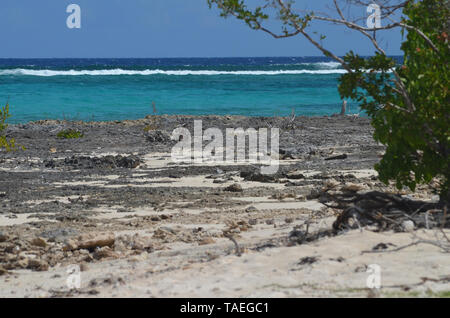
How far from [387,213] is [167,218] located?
9.30 feet

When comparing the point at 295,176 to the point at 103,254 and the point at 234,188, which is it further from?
the point at 103,254

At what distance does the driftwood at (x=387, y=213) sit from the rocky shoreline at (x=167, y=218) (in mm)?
204

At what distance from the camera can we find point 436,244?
5137 mm

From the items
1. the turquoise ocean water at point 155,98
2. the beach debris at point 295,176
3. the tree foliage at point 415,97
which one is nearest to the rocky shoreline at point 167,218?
the beach debris at point 295,176

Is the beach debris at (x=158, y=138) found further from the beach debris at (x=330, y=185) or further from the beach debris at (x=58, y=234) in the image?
the beach debris at (x=58, y=234)

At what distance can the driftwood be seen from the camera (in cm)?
610

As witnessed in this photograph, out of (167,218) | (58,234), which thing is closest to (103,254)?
(58,234)

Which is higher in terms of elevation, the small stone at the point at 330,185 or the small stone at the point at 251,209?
the small stone at the point at 330,185

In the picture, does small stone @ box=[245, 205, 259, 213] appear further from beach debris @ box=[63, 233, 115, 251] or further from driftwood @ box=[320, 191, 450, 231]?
beach debris @ box=[63, 233, 115, 251]

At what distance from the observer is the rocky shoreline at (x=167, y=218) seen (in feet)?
16.8

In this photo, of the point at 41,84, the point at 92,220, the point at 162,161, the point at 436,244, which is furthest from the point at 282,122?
the point at 41,84

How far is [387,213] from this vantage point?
6.39 meters

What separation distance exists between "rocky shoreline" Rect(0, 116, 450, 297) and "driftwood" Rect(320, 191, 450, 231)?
20 cm

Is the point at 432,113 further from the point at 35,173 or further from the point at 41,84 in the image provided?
the point at 41,84
